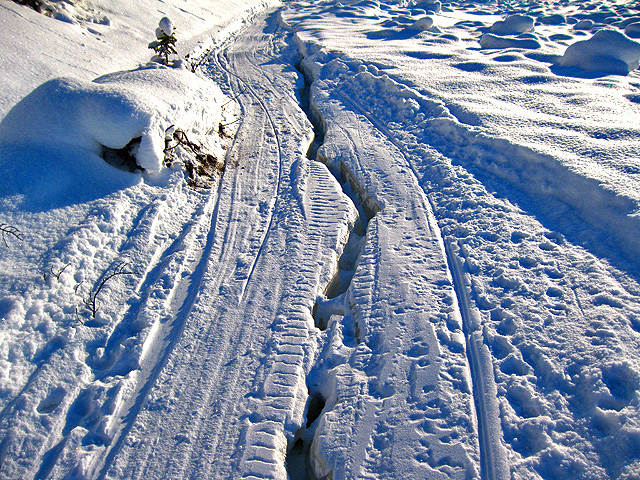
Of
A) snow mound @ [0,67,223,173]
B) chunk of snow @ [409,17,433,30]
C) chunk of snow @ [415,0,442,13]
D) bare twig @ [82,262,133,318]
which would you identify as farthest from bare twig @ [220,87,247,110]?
chunk of snow @ [415,0,442,13]

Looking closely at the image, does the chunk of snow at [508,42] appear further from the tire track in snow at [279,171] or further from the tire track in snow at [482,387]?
the tire track in snow at [482,387]

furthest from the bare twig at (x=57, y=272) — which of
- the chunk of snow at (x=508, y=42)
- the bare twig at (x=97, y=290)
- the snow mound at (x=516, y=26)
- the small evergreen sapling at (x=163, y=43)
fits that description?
the snow mound at (x=516, y=26)

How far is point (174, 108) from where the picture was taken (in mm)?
5242

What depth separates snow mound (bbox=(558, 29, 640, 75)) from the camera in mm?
7520

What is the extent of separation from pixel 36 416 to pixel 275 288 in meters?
2.07

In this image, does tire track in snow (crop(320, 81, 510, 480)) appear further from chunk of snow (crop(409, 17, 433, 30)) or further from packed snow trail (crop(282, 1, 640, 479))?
chunk of snow (crop(409, 17, 433, 30))

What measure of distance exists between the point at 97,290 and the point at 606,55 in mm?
10341

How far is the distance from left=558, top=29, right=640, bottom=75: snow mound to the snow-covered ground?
765mm

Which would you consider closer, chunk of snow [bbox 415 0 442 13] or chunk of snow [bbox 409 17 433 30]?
chunk of snow [bbox 409 17 433 30]

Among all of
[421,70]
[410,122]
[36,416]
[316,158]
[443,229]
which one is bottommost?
[36,416]

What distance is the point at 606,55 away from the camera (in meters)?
7.66

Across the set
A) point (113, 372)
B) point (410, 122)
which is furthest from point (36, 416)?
point (410, 122)

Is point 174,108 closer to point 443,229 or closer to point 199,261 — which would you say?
point 199,261

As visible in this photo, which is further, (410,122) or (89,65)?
(89,65)
